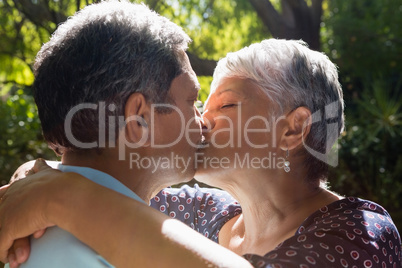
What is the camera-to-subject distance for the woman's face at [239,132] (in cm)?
223

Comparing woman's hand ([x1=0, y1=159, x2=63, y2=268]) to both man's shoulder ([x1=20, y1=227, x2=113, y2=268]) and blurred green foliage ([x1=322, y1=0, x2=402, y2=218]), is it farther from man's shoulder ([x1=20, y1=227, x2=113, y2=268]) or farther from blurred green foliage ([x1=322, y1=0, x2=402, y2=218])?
blurred green foliage ([x1=322, y1=0, x2=402, y2=218])

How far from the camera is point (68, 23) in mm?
1622

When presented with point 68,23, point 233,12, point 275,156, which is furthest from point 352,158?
point 68,23

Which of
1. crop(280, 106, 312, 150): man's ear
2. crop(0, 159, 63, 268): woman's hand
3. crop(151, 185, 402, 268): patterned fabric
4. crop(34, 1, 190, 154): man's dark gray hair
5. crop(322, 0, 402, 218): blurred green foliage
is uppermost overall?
crop(34, 1, 190, 154): man's dark gray hair

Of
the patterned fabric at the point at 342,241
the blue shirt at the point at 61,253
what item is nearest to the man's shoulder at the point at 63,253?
the blue shirt at the point at 61,253

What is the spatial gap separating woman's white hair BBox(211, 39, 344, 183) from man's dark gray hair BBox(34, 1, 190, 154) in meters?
0.68

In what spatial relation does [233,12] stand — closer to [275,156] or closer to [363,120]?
[363,120]

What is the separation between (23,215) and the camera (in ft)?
4.52

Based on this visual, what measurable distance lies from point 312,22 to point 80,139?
3784 mm

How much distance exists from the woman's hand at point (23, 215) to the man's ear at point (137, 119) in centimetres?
28

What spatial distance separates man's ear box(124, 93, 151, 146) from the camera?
1609mm

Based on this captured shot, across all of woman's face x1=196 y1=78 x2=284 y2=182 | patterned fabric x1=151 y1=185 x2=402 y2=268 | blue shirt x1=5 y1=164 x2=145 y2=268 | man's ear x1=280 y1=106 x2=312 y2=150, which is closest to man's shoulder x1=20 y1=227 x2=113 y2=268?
blue shirt x1=5 y1=164 x2=145 y2=268

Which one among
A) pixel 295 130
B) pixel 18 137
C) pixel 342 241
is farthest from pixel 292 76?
pixel 18 137

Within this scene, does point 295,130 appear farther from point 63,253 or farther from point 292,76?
point 63,253
